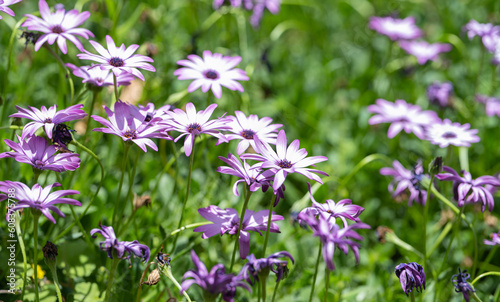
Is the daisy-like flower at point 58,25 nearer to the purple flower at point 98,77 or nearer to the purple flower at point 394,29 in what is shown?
the purple flower at point 98,77

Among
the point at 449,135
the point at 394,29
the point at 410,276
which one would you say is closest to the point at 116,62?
the point at 410,276

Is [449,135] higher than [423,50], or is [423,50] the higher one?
[423,50]

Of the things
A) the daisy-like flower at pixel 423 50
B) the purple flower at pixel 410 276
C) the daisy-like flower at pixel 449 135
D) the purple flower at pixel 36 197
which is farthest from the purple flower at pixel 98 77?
the daisy-like flower at pixel 423 50

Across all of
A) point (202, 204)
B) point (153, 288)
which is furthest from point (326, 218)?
point (202, 204)

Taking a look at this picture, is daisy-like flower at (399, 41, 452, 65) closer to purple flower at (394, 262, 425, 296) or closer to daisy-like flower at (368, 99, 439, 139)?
daisy-like flower at (368, 99, 439, 139)

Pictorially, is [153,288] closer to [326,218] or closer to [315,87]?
[326,218]

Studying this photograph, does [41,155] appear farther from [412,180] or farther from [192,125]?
[412,180]
